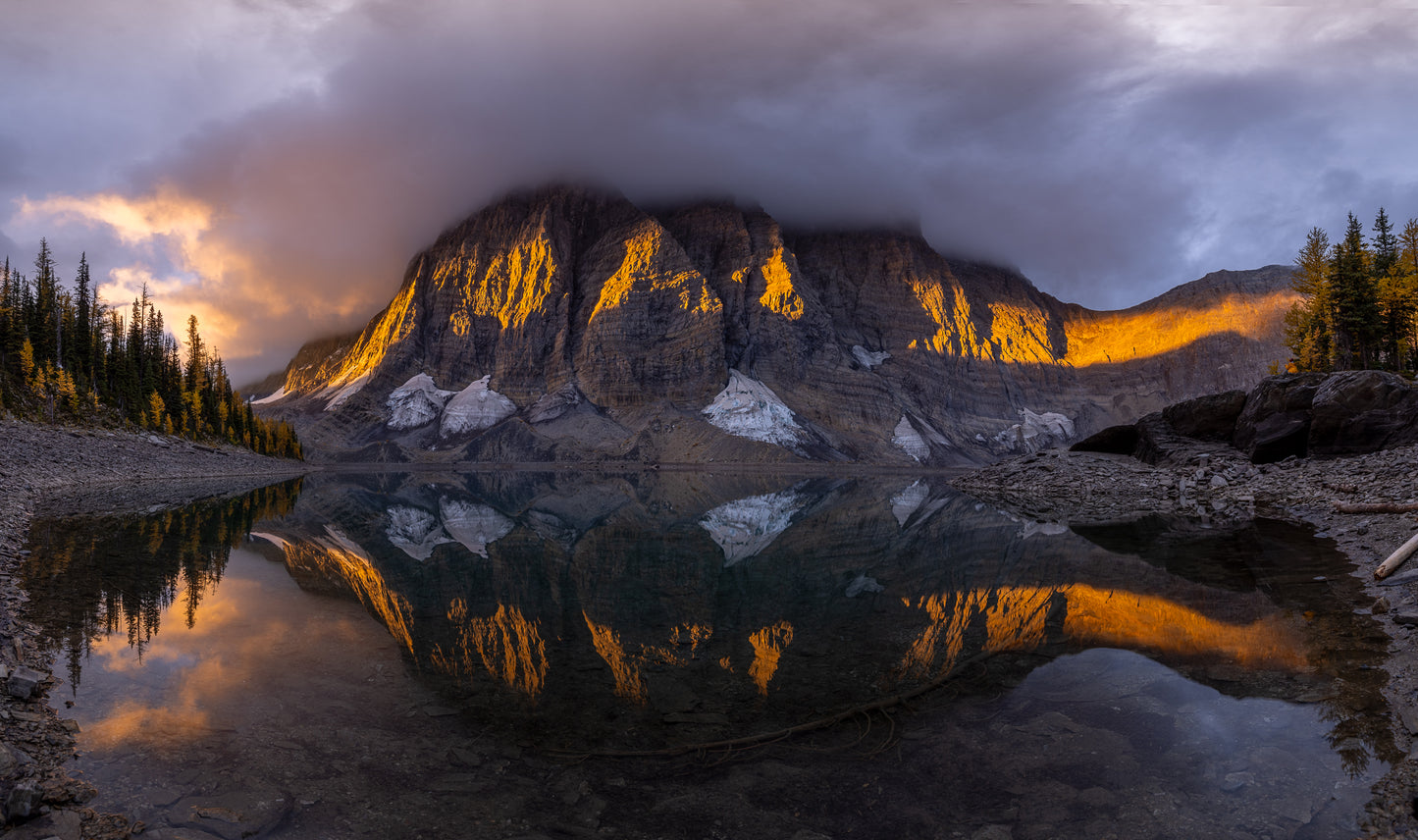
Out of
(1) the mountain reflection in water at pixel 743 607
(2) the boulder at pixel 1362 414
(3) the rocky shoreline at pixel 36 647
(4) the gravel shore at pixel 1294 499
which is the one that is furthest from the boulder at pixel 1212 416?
(3) the rocky shoreline at pixel 36 647

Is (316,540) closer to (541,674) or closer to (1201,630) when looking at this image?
(541,674)

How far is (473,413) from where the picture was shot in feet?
638

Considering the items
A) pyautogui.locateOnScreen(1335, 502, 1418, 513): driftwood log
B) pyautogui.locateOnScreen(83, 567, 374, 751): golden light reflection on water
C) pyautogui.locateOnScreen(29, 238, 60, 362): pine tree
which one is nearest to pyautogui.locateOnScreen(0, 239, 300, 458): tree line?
pyautogui.locateOnScreen(29, 238, 60, 362): pine tree

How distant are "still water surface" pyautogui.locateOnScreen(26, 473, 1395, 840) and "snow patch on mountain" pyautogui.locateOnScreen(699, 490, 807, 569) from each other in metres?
5.05

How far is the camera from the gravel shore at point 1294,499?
7.90 metres

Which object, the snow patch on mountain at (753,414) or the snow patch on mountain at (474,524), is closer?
the snow patch on mountain at (474,524)

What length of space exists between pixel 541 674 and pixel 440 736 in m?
2.28

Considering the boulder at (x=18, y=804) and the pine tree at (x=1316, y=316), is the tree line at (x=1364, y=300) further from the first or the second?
the boulder at (x=18, y=804)

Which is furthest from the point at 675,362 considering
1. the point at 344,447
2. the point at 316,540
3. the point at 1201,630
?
the point at 1201,630

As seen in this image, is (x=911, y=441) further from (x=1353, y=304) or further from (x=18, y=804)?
(x=18, y=804)

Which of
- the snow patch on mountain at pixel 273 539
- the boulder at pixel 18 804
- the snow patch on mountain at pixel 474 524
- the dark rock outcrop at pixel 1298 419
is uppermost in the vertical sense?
the dark rock outcrop at pixel 1298 419

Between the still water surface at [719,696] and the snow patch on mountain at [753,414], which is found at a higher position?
the snow patch on mountain at [753,414]

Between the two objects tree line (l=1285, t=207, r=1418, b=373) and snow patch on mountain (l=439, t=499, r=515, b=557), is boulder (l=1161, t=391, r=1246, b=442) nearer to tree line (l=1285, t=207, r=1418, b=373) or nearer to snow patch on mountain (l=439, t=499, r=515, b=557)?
tree line (l=1285, t=207, r=1418, b=373)

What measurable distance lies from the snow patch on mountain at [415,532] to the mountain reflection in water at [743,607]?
1.00ft
